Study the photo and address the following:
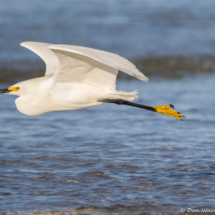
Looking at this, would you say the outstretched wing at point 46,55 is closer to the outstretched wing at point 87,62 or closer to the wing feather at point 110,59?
the outstretched wing at point 87,62

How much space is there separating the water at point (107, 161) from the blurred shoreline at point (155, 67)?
3.35m

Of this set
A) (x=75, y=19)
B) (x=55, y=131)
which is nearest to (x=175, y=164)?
(x=55, y=131)

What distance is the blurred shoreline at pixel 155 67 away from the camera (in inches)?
439

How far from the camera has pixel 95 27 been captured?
15297 millimetres

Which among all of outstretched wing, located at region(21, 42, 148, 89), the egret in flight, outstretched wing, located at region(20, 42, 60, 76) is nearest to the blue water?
outstretched wing, located at region(20, 42, 60, 76)

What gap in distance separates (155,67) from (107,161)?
7.80 meters

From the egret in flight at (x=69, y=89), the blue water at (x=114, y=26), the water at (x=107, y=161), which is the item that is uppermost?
the blue water at (x=114, y=26)

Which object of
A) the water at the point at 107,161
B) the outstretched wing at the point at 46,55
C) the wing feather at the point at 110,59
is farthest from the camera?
the outstretched wing at the point at 46,55

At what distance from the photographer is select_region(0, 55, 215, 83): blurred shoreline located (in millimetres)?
11156

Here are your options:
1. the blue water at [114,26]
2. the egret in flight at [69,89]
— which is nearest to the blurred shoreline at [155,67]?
the blue water at [114,26]

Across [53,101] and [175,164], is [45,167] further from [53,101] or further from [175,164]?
[175,164]

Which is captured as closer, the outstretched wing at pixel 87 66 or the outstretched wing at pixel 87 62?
the outstretched wing at pixel 87 62

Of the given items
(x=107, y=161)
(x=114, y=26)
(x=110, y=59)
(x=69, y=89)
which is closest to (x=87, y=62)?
(x=69, y=89)

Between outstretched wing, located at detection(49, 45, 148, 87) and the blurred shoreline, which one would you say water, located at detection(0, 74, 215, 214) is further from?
the blurred shoreline
